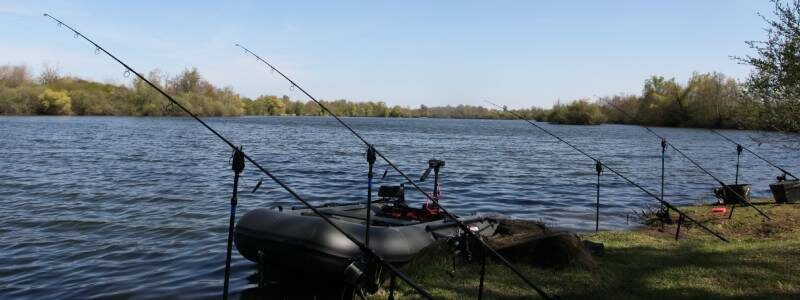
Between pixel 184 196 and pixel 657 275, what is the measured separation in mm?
12580

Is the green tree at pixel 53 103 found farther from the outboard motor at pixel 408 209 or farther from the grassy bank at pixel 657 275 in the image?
the grassy bank at pixel 657 275

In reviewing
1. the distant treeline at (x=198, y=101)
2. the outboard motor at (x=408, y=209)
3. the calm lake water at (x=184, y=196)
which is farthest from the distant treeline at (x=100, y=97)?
the outboard motor at (x=408, y=209)

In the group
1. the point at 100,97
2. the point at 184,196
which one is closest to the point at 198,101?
the point at 100,97

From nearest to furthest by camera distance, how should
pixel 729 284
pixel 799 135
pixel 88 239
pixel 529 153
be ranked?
pixel 729 284
pixel 799 135
pixel 88 239
pixel 529 153

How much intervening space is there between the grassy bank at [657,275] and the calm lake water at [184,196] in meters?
2.76

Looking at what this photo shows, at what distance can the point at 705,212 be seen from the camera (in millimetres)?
13742

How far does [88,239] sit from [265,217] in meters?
4.74

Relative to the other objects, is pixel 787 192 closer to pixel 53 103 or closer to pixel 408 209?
pixel 408 209

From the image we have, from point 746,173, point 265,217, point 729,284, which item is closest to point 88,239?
point 265,217

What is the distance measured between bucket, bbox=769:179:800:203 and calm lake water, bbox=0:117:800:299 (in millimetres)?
2064

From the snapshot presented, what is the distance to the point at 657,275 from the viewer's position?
7.49 meters

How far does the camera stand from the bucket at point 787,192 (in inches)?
552

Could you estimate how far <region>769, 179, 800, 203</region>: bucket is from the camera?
14.0m

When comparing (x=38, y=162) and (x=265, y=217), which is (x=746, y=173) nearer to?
(x=265, y=217)
